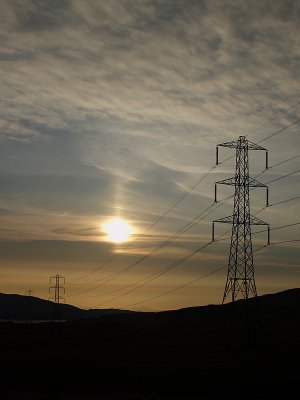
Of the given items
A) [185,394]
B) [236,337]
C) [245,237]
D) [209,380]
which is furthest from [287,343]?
[185,394]

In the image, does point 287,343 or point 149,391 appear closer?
point 149,391

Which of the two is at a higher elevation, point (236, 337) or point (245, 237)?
point (245, 237)

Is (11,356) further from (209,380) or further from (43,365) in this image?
(209,380)

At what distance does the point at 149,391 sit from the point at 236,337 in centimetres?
3693

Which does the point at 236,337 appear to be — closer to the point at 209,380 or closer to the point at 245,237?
the point at 245,237

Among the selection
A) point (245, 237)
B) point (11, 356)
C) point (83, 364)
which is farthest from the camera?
point (11, 356)

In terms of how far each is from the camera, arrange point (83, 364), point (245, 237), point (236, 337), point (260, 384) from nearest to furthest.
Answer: point (260, 384)
point (83, 364)
point (245, 237)
point (236, 337)

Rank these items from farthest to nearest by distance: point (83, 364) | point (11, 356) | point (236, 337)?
point (236, 337) < point (11, 356) < point (83, 364)

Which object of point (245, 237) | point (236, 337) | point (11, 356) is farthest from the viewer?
point (236, 337)

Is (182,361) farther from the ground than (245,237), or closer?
closer

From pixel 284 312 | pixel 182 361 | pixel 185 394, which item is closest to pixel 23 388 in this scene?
pixel 185 394

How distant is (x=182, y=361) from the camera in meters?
56.0

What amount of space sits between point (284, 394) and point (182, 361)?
54.9 ft

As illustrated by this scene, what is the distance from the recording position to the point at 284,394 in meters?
40.8
